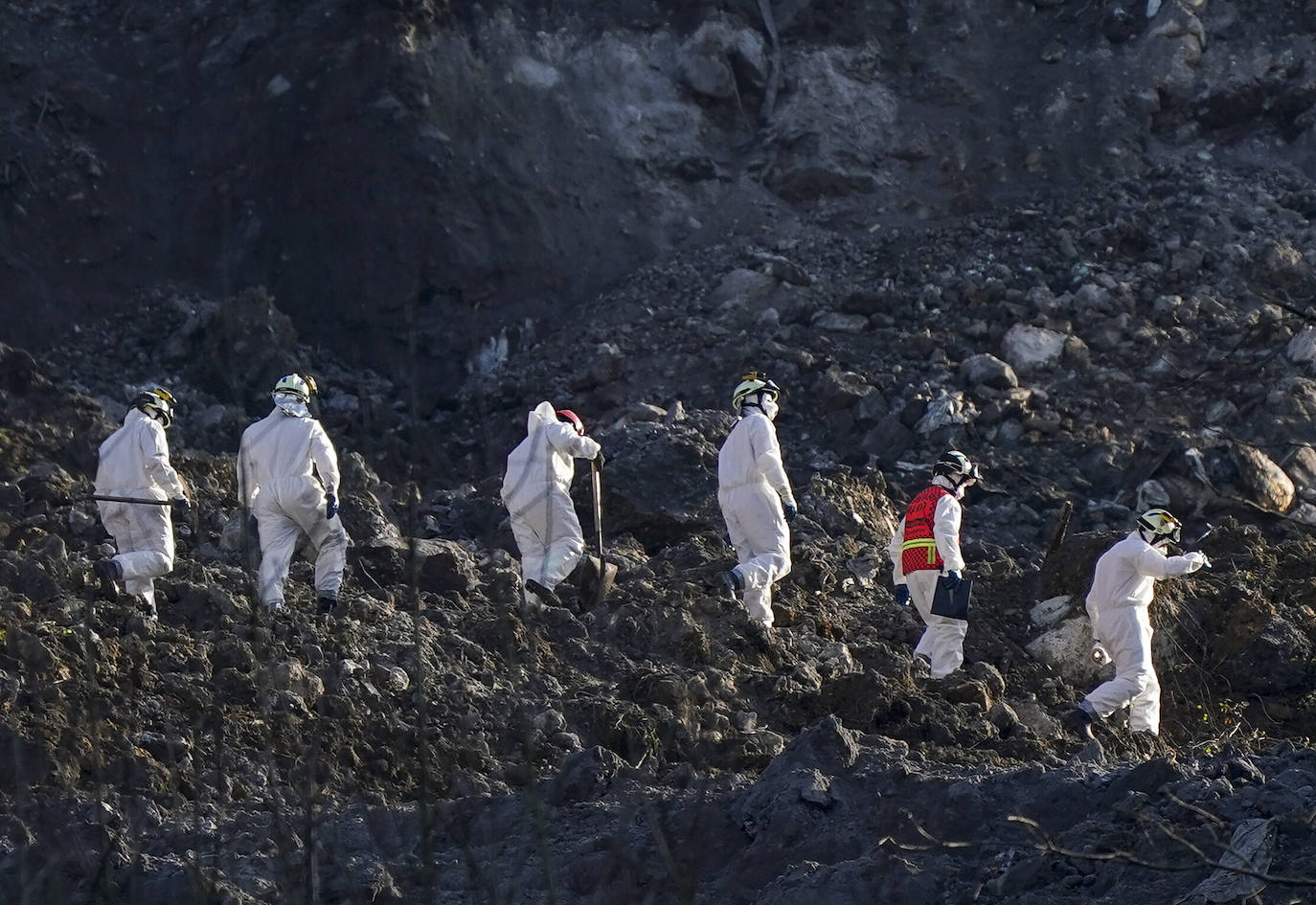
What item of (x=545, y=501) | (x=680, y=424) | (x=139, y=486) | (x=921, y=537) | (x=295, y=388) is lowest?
(x=921, y=537)

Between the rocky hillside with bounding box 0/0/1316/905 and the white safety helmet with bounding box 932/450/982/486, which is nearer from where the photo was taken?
the rocky hillside with bounding box 0/0/1316/905

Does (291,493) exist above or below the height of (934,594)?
above

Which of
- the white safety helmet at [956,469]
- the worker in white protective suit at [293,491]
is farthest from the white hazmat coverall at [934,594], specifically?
the worker in white protective suit at [293,491]

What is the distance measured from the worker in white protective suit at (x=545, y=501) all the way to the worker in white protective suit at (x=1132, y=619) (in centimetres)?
318

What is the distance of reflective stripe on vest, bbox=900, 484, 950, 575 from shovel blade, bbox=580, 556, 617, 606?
73.9 inches

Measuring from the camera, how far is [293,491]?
12.1m

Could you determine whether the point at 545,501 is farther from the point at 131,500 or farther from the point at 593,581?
the point at 131,500

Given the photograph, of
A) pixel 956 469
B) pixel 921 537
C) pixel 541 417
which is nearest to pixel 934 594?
pixel 921 537

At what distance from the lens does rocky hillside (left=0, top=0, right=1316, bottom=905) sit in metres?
7.61

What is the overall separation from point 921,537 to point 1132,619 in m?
1.30

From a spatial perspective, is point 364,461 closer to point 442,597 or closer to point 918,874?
A: point 442,597

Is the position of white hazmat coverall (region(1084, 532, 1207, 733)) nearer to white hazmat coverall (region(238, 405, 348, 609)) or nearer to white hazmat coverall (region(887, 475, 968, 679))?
white hazmat coverall (region(887, 475, 968, 679))

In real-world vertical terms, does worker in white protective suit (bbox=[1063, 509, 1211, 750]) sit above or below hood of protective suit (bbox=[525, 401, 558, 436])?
below

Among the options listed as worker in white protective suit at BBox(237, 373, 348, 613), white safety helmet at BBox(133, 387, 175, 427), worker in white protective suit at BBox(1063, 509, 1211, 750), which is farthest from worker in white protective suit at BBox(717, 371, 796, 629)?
white safety helmet at BBox(133, 387, 175, 427)
